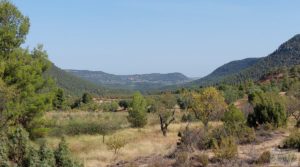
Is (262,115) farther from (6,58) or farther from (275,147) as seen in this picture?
(6,58)


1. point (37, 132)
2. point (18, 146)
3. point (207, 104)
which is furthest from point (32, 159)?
point (207, 104)

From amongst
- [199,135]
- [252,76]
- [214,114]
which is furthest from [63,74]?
[199,135]

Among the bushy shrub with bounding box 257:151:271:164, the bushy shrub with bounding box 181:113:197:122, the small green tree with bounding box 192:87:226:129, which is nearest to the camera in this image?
the bushy shrub with bounding box 257:151:271:164

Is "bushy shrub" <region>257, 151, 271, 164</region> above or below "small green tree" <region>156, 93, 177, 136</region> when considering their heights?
below

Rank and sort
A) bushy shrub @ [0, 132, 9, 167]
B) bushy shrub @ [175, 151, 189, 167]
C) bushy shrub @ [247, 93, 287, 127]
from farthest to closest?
bushy shrub @ [247, 93, 287, 127] < bushy shrub @ [175, 151, 189, 167] < bushy shrub @ [0, 132, 9, 167]

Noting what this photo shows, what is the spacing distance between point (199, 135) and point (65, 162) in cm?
1087

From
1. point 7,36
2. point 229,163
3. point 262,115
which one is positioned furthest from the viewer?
Result: point 262,115

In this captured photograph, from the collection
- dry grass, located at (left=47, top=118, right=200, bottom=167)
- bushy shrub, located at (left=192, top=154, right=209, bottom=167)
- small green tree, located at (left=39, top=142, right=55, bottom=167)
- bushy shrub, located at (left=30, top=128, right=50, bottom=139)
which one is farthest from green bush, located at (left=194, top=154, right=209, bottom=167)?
bushy shrub, located at (left=30, top=128, right=50, bottom=139)

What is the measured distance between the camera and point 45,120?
29109mm

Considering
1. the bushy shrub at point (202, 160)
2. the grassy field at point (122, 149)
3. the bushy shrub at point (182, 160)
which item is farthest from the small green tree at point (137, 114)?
the bushy shrub at point (202, 160)

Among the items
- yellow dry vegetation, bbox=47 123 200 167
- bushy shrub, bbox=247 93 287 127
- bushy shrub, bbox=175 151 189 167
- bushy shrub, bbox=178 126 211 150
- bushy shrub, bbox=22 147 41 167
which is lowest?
yellow dry vegetation, bbox=47 123 200 167

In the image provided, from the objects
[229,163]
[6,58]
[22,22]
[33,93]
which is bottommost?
[229,163]

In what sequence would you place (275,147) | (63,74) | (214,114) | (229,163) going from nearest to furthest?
(229,163) < (275,147) < (214,114) < (63,74)

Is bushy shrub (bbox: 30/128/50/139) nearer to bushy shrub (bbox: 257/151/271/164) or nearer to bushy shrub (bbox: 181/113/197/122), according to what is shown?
bushy shrub (bbox: 257/151/271/164)
